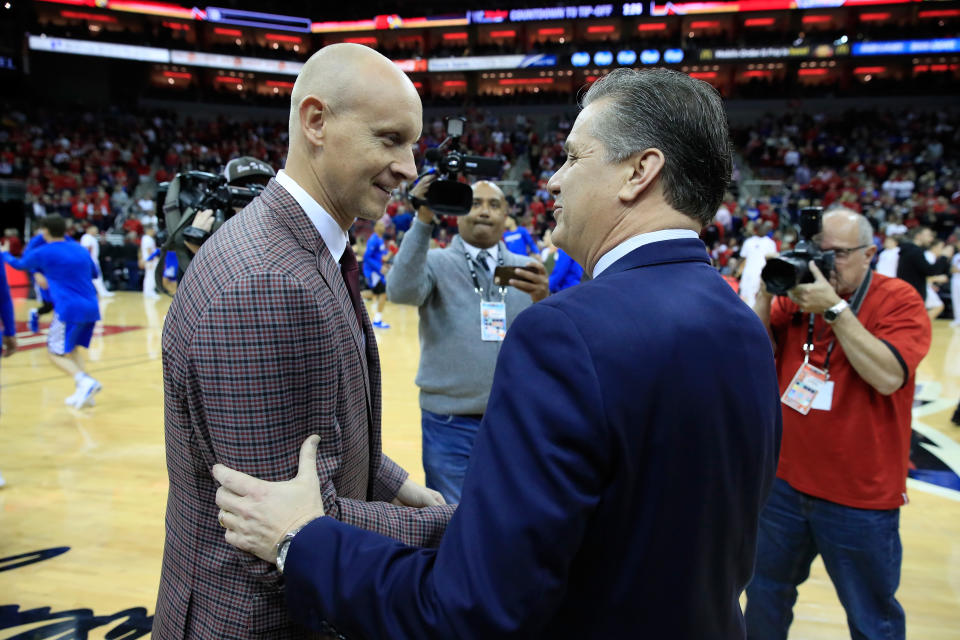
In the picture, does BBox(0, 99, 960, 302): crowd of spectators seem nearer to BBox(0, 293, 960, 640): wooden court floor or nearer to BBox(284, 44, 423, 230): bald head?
BBox(0, 293, 960, 640): wooden court floor

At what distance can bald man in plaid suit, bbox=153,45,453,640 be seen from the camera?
0.98 metres

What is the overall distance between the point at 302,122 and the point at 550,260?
25.3 ft

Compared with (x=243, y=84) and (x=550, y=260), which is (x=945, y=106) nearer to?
(x=550, y=260)

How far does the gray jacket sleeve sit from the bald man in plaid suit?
53.8 inches

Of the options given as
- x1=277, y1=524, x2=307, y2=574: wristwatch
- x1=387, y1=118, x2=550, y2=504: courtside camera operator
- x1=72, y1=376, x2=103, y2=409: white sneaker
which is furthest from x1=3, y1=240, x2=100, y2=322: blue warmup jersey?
x1=277, y1=524, x2=307, y2=574: wristwatch

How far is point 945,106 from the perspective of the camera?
74.3 feet

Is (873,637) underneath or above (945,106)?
underneath

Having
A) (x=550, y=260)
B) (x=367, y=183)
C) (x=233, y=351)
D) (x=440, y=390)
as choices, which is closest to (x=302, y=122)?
(x=367, y=183)

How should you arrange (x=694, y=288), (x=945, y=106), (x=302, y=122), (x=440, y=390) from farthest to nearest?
(x=945, y=106)
(x=440, y=390)
(x=302, y=122)
(x=694, y=288)

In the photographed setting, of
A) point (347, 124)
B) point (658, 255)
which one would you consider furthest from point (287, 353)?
point (658, 255)

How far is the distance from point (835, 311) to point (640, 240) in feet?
4.67

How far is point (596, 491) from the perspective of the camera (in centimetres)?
81

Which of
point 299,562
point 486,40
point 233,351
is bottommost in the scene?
point 299,562

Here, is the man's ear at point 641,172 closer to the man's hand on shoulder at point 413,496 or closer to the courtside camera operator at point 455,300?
the man's hand on shoulder at point 413,496
